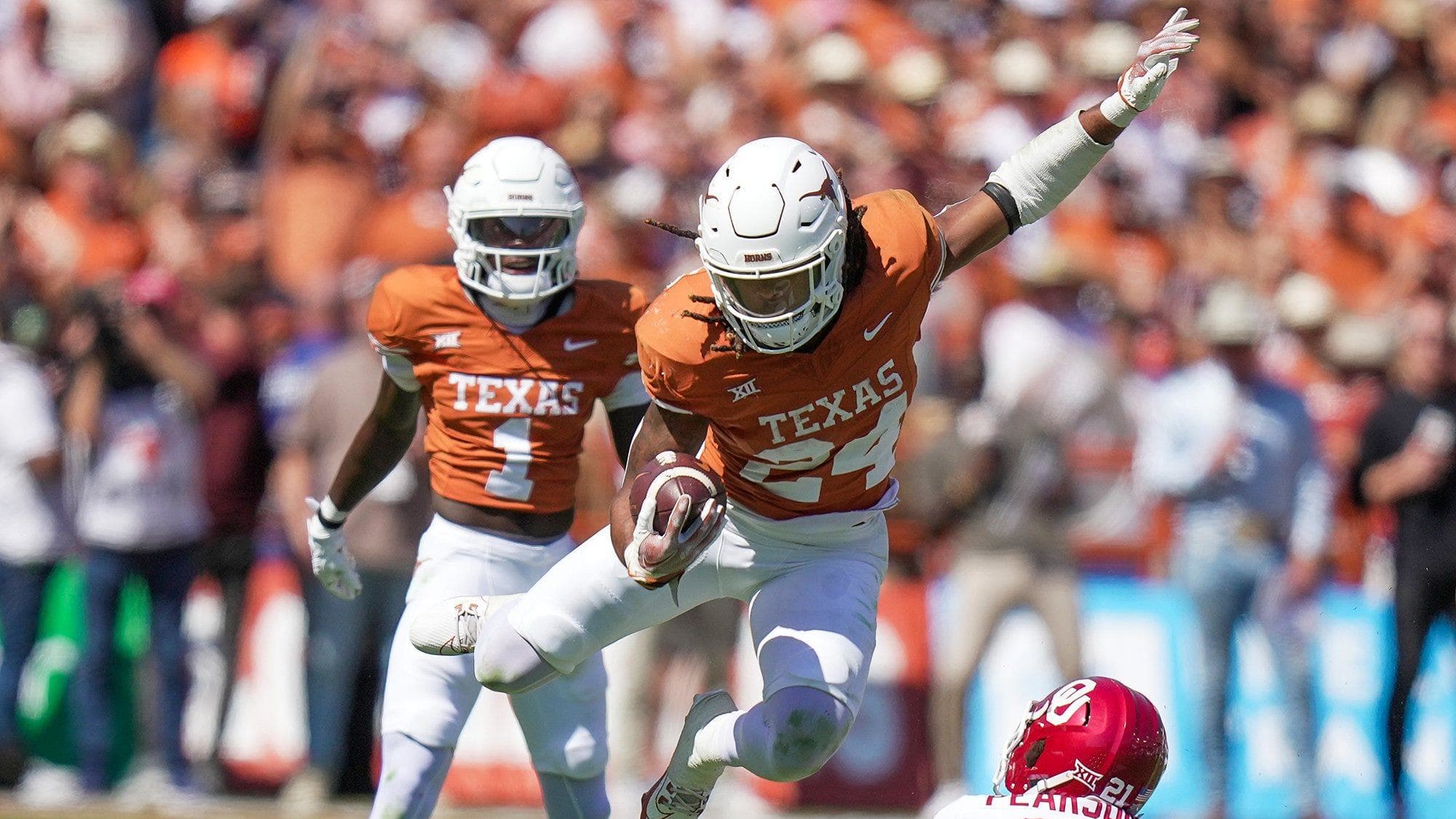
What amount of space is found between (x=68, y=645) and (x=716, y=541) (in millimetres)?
5780

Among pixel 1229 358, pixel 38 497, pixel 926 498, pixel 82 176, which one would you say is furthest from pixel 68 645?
pixel 1229 358

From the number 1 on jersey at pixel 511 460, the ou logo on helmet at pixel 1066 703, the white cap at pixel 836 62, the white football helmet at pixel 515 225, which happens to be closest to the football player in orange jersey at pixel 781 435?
the number 1 on jersey at pixel 511 460

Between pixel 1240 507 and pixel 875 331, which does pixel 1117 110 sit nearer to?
pixel 875 331

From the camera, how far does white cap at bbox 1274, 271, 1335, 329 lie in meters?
11.1

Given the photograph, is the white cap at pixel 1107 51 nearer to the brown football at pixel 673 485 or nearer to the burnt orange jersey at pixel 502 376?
the burnt orange jersey at pixel 502 376

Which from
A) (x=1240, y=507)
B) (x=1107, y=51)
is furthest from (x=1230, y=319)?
(x=1107, y=51)

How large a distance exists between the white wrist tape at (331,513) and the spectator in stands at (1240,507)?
4.98 meters

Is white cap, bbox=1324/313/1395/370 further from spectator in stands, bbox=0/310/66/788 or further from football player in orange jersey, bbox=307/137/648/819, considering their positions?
spectator in stands, bbox=0/310/66/788

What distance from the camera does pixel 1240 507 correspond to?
10117 mm

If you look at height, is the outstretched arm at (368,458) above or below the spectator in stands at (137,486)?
above

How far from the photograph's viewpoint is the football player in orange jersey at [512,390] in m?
6.51

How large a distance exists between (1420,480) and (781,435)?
17.5 feet

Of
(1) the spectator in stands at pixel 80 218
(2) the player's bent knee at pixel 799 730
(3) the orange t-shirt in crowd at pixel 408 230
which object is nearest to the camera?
(2) the player's bent knee at pixel 799 730

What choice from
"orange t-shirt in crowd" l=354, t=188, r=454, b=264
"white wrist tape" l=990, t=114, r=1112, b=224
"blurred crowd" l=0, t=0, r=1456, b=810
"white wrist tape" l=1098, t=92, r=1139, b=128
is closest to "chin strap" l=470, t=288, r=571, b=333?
"white wrist tape" l=990, t=114, r=1112, b=224
